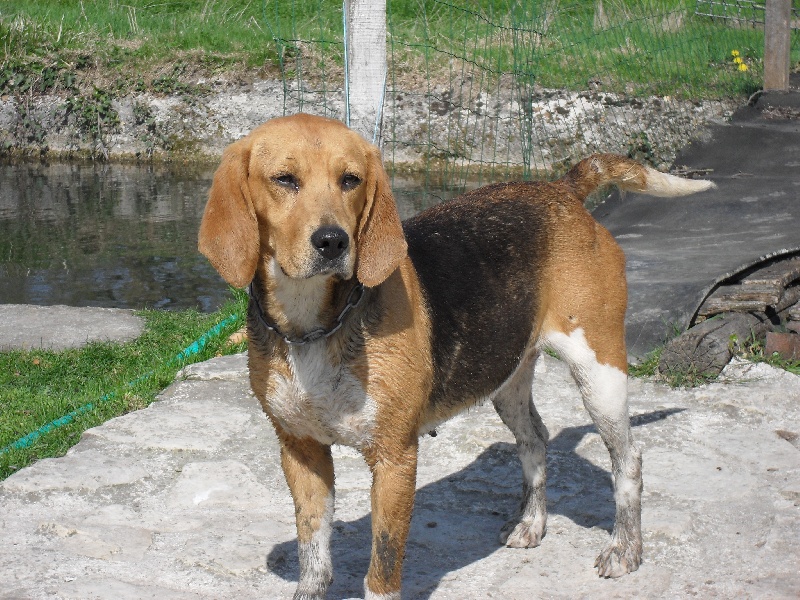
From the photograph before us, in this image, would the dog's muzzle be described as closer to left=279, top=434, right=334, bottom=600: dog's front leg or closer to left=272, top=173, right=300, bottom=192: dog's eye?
left=272, top=173, right=300, bottom=192: dog's eye

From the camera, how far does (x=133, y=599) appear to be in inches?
163

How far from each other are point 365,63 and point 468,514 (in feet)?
9.24

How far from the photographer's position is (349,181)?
3.69 m

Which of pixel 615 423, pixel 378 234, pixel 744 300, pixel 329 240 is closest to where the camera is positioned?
pixel 329 240

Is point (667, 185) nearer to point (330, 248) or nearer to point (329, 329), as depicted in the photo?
point (329, 329)

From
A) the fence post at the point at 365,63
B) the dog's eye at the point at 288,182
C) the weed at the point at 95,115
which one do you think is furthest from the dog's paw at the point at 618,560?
the weed at the point at 95,115

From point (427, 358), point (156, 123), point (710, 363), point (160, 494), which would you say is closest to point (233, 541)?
point (160, 494)

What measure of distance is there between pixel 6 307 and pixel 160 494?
11.6 feet

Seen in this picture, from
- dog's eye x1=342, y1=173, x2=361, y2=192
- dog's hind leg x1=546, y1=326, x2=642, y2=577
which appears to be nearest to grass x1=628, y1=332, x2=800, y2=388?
dog's hind leg x1=546, y1=326, x2=642, y2=577

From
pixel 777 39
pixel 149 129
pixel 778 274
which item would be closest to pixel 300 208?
pixel 778 274

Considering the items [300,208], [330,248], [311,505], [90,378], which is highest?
[300,208]

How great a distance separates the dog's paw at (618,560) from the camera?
14.8ft

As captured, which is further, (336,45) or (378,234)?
(336,45)

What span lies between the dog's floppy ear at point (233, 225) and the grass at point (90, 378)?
237cm
